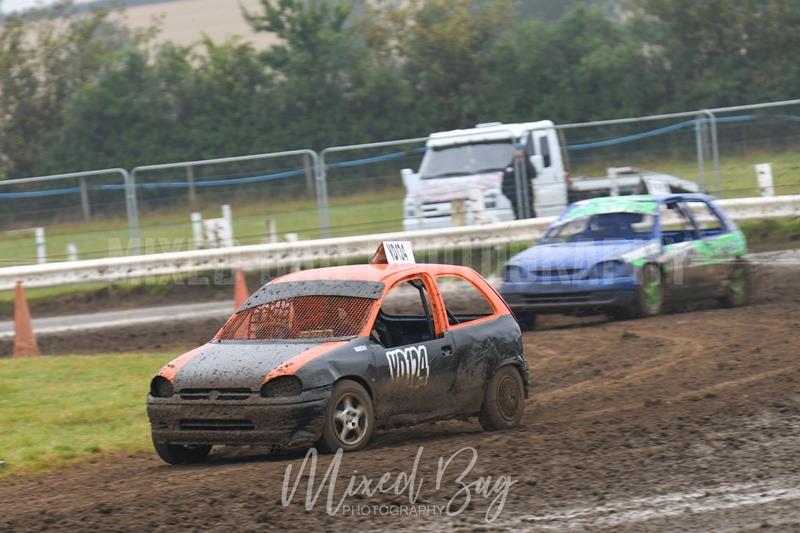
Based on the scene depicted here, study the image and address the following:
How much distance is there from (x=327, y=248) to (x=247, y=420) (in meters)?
11.7

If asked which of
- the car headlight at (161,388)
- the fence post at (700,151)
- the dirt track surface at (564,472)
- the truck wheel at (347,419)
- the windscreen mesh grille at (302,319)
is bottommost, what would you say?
the dirt track surface at (564,472)

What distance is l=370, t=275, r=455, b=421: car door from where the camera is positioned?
Result: 8.61m

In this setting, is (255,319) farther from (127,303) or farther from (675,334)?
(127,303)

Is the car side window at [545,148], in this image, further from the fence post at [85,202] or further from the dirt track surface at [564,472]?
the dirt track surface at [564,472]

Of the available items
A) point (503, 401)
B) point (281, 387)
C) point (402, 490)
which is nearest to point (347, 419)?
point (281, 387)

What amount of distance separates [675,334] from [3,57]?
114 feet

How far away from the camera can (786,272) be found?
1847 cm

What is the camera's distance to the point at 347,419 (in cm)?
823

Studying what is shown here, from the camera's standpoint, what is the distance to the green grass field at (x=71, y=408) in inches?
377

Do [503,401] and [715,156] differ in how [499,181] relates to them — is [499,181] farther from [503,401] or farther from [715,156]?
[503,401]

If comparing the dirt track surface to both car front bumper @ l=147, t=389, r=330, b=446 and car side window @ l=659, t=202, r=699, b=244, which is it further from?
car side window @ l=659, t=202, r=699, b=244

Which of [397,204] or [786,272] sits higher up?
[397,204]

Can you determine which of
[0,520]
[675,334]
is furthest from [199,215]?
[0,520]

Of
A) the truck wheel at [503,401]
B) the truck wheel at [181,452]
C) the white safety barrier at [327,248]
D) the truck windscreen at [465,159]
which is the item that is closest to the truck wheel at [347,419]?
the truck wheel at [181,452]
